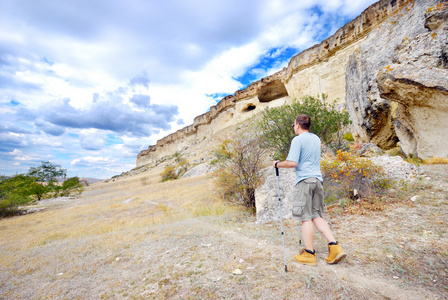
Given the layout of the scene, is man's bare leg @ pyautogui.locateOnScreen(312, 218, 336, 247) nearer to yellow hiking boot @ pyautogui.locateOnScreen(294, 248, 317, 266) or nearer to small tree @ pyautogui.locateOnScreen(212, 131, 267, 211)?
yellow hiking boot @ pyautogui.locateOnScreen(294, 248, 317, 266)

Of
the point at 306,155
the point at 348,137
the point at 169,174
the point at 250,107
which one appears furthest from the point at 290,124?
the point at 250,107

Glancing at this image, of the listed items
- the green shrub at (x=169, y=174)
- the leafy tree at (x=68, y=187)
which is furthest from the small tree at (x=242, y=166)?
the leafy tree at (x=68, y=187)

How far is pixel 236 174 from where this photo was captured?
5.99 metres

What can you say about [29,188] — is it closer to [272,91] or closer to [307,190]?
[307,190]

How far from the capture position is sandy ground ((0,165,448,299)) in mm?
2037

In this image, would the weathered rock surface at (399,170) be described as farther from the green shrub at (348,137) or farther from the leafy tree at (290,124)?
the green shrub at (348,137)

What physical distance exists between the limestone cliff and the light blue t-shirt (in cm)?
510

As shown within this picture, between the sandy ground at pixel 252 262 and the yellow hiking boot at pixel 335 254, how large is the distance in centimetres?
8

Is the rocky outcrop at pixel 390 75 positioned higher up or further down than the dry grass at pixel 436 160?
higher up

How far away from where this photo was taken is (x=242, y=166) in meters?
5.96

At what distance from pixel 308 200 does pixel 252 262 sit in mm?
1176

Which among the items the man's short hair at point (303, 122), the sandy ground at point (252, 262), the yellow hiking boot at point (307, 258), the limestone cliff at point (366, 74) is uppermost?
the limestone cliff at point (366, 74)

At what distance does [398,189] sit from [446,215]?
1.15m

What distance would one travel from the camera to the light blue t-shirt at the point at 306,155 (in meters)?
2.55
